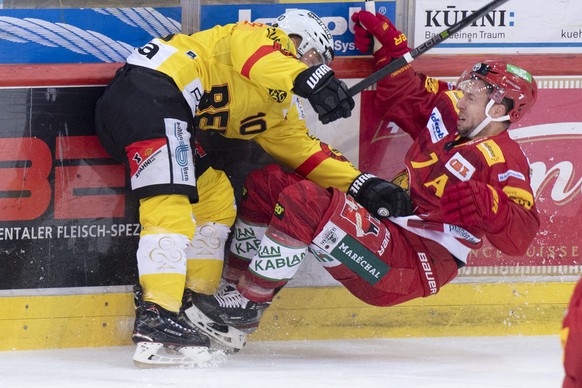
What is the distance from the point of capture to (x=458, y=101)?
3598 millimetres

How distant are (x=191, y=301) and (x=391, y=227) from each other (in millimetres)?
813

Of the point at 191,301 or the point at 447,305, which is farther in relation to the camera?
the point at 447,305

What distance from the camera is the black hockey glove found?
125 inches

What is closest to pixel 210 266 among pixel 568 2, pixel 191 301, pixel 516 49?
pixel 191 301

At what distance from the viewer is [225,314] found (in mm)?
3561

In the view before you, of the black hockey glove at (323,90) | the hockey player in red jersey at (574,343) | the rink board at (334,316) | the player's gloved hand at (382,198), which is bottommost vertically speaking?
the rink board at (334,316)

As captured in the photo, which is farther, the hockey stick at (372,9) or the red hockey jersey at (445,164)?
the hockey stick at (372,9)

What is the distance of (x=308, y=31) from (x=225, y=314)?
1.11 meters

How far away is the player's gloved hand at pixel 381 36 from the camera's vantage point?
3688mm

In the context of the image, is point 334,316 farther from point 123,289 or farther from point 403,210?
point 123,289

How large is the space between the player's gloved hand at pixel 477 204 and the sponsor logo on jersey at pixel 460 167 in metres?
0.28

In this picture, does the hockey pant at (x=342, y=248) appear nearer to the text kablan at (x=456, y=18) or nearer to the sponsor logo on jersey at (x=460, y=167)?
the sponsor logo on jersey at (x=460, y=167)

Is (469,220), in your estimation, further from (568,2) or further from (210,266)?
(568,2)

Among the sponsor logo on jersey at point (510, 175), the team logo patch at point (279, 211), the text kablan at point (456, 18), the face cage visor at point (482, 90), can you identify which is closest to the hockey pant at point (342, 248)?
the team logo patch at point (279, 211)
